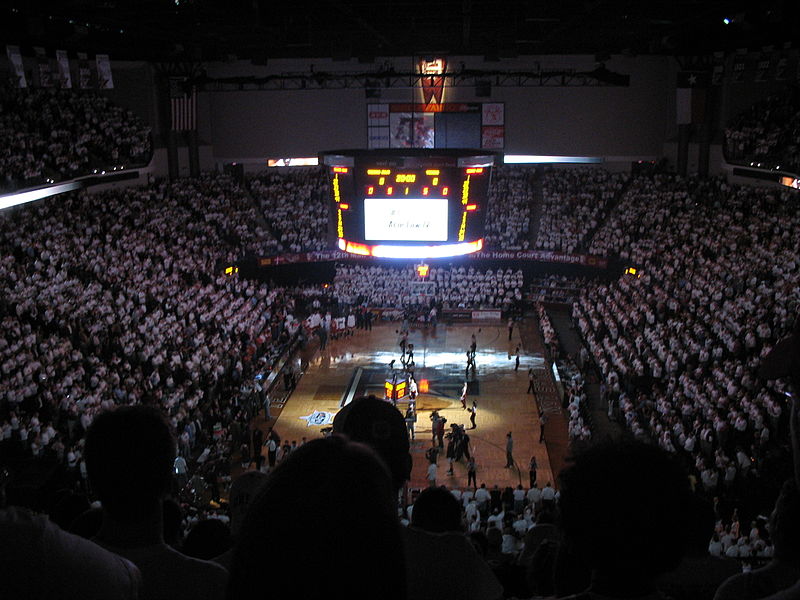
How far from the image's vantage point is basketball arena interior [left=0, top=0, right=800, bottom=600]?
7.28ft

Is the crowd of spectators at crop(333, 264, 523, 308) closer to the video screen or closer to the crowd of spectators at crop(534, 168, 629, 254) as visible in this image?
the crowd of spectators at crop(534, 168, 629, 254)

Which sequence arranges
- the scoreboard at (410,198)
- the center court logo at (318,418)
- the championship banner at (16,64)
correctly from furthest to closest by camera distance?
the scoreboard at (410,198) < the championship banner at (16,64) < the center court logo at (318,418)

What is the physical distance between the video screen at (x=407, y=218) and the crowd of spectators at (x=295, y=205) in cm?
1389

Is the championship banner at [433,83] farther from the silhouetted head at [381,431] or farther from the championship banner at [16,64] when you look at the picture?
the silhouetted head at [381,431]

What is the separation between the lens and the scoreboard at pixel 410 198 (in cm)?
2638

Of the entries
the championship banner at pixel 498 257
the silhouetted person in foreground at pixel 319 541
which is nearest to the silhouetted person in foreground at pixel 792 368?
the silhouetted person in foreground at pixel 319 541

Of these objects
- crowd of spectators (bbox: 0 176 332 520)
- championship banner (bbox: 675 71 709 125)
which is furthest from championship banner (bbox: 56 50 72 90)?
championship banner (bbox: 675 71 709 125)

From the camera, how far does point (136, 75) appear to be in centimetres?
4084

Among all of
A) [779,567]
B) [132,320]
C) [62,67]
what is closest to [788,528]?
[779,567]

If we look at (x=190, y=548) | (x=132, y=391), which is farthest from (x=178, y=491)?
(x=190, y=548)

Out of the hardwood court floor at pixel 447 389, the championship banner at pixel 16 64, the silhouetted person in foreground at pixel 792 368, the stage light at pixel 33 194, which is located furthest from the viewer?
the championship banner at pixel 16 64

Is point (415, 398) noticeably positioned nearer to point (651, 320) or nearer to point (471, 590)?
point (651, 320)

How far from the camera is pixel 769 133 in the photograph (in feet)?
109

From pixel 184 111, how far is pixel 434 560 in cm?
3967
